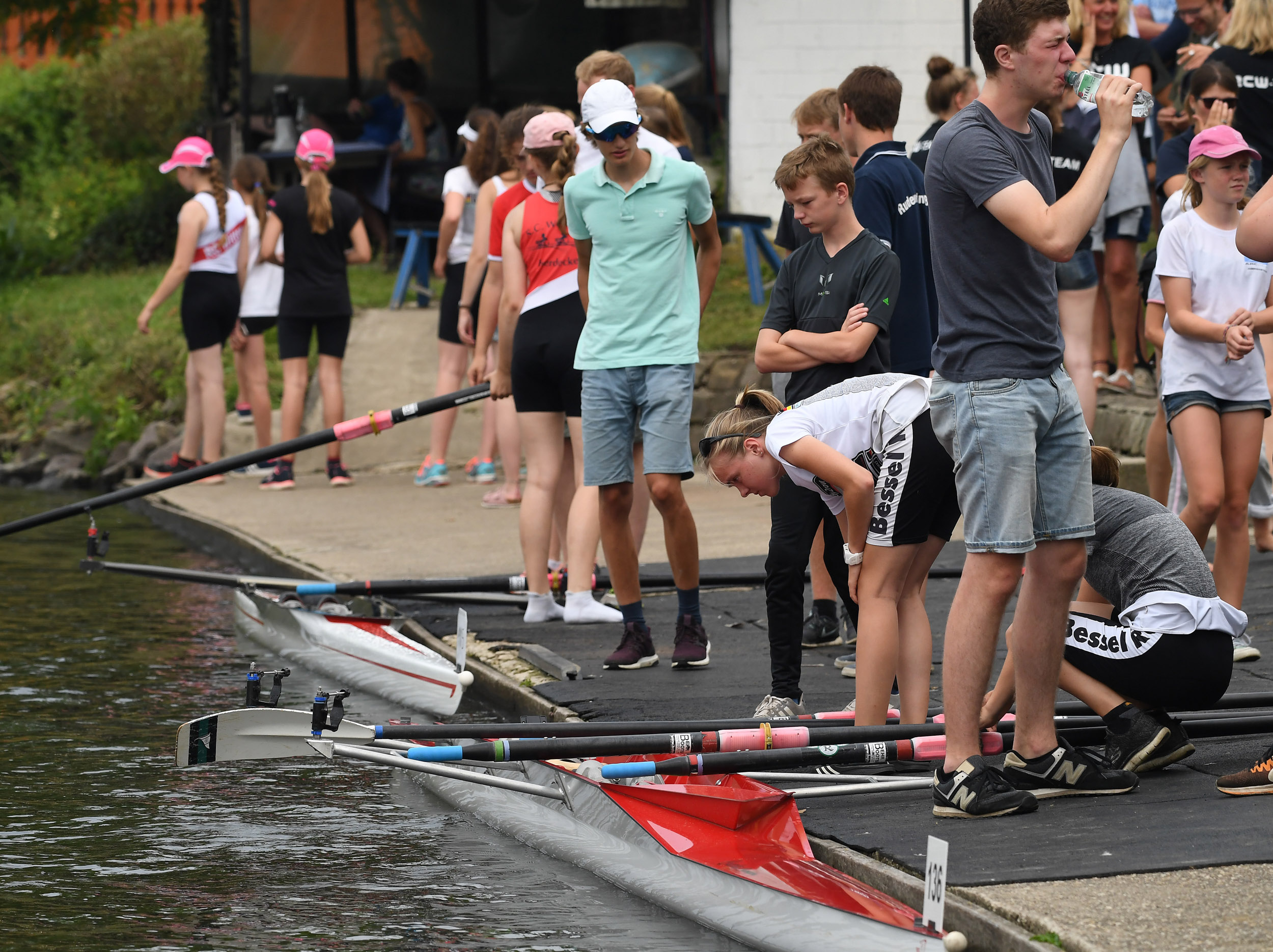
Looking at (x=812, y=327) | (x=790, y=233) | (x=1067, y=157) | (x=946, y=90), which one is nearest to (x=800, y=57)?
(x=946, y=90)

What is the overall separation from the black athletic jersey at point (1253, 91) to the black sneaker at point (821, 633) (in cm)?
303

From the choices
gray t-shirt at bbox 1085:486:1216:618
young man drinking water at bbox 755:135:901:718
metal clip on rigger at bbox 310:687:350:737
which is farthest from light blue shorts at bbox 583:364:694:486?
metal clip on rigger at bbox 310:687:350:737

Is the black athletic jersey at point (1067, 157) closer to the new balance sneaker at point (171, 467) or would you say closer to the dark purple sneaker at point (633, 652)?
the dark purple sneaker at point (633, 652)

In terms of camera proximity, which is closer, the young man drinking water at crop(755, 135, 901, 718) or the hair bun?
the young man drinking water at crop(755, 135, 901, 718)

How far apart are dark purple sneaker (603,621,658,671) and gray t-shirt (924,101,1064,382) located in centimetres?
241

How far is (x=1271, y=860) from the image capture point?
13.0 feet

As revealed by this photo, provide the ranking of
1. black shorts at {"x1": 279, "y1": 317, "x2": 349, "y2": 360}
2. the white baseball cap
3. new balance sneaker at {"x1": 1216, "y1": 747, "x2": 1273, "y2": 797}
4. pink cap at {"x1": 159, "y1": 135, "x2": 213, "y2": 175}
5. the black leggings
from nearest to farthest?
new balance sneaker at {"x1": 1216, "y1": 747, "x2": 1273, "y2": 797}, the black leggings, the white baseball cap, black shorts at {"x1": 279, "y1": 317, "x2": 349, "y2": 360}, pink cap at {"x1": 159, "y1": 135, "x2": 213, "y2": 175}

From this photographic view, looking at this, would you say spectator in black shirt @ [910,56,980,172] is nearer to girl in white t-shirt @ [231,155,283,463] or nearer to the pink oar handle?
the pink oar handle

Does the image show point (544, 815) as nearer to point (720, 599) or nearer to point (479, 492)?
point (720, 599)

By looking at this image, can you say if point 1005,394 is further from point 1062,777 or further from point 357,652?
point 357,652

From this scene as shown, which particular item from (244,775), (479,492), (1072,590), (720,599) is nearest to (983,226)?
(1072,590)

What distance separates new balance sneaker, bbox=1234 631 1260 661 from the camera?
605cm

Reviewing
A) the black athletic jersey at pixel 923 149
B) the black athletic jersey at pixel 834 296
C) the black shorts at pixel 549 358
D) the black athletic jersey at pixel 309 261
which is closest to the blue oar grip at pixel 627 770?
the black athletic jersey at pixel 834 296

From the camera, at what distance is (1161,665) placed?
473cm
